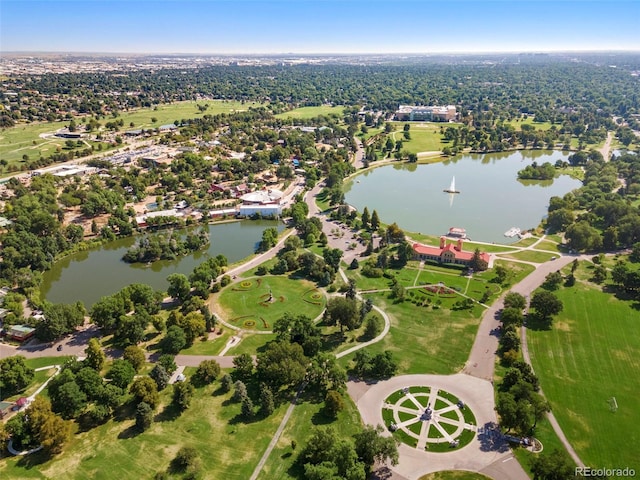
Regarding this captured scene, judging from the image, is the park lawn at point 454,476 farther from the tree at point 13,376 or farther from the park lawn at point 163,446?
the tree at point 13,376

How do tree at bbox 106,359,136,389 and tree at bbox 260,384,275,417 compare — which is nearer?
tree at bbox 260,384,275,417

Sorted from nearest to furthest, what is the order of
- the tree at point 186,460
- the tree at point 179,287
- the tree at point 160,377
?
the tree at point 186,460 < the tree at point 160,377 < the tree at point 179,287

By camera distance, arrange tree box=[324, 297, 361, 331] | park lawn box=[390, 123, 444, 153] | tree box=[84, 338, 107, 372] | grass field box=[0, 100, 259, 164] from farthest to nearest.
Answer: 1. park lawn box=[390, 123, 444, 153]
2. grass field box=[0, 100, 259, 164]
3. tree box=[324, 297, 361, 331]
4. tree box=[84, 338, 107, 372]

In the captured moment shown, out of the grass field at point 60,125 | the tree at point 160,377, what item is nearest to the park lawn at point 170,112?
the grass field at point 60,125

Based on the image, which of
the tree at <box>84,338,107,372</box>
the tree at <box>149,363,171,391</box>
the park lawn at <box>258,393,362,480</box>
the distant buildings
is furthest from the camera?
the distant buildings

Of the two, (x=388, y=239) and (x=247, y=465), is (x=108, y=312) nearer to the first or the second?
(x=247, y=465)

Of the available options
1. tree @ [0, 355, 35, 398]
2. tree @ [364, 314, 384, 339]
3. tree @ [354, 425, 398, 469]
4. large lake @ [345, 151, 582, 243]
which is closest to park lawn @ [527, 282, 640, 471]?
tree @ [354, 425, 398, 469]

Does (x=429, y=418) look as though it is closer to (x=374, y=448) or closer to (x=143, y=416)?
(x=374, y=448)

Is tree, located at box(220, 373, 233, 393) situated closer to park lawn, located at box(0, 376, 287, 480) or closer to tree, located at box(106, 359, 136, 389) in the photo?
park lawn, located at box(0, 376, 287, 480)
